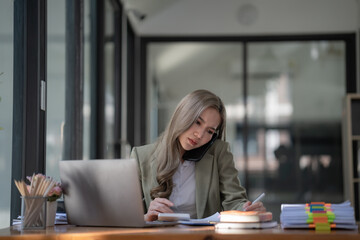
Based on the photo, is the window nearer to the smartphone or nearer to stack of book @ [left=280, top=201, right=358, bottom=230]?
the smartphone

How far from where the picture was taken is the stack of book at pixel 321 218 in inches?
72.5

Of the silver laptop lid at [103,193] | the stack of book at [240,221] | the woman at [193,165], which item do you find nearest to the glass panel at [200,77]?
the woman at [193,165]

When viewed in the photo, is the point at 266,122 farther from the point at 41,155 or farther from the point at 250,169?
the point at 41,155

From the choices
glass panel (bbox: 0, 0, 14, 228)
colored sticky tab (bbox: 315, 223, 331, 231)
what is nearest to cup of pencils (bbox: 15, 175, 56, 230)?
glass panel (bbox: 0, 0, 14, 228)

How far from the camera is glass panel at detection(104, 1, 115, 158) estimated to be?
5.13 meters

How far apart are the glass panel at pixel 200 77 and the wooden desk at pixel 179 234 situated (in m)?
5.24

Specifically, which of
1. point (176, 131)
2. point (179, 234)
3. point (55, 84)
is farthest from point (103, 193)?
point (55, 84)

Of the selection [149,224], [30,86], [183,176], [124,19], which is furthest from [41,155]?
[124,19]

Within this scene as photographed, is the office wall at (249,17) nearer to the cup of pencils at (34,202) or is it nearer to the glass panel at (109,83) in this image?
the glass panel at (109,83)

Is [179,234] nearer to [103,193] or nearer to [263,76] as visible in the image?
[103,193]

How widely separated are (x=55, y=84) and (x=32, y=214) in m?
1.47

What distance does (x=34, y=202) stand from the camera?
2.00 m

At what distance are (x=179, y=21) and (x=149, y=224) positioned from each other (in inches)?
208

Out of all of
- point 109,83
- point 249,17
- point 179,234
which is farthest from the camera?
point 249,17
